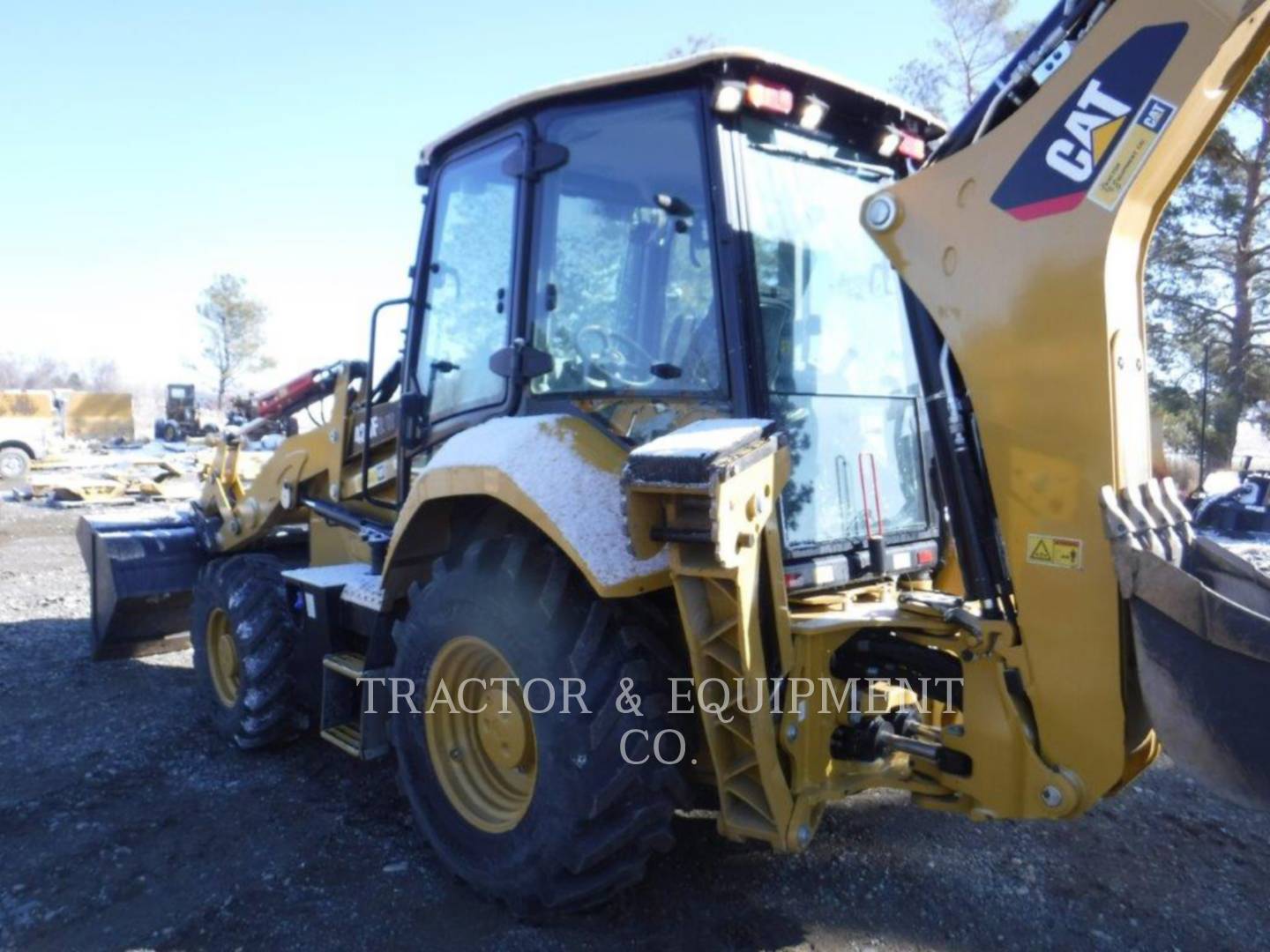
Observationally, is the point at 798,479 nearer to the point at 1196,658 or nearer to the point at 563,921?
the point at 1196,658

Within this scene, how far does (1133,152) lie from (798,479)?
1224 millimetres

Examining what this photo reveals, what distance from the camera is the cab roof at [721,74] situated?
2693 millimetres

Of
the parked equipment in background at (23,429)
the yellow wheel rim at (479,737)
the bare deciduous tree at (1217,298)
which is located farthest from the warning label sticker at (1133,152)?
the parked equipment in background at (23,429)

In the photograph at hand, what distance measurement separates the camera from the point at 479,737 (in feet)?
10.4

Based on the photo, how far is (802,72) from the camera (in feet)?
9.17

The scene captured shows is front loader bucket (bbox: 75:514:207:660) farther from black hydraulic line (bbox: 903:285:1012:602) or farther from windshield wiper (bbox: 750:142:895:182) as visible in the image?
black hydraulic line (bbox: 903:285:1012:602)

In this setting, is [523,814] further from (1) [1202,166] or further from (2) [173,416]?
(2) [173,416]

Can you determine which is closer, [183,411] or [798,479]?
[798,479]

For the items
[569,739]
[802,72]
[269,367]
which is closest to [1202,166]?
[802,72]

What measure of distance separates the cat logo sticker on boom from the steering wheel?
3.71 feet

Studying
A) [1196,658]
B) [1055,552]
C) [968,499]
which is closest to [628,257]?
[968,499]

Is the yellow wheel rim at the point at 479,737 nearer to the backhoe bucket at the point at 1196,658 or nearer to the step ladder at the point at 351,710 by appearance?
the step ladder at the point at 351,710

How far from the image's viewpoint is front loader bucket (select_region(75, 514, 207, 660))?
214 inches

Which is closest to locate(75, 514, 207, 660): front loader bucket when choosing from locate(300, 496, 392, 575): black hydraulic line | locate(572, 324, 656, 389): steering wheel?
locate(300, 496, 392, 575): black hydraulic line
